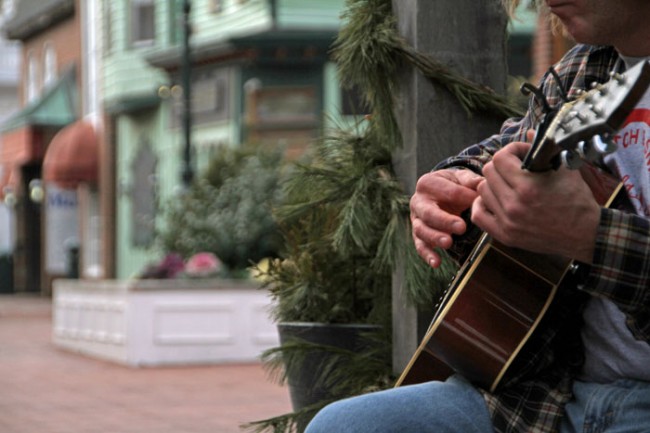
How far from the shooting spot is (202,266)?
1427 centimetres

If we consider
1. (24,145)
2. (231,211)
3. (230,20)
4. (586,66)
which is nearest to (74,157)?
(24,145)

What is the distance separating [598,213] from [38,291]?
120ft

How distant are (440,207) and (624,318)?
36 centimetres

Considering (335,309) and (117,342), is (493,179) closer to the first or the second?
(335,309)

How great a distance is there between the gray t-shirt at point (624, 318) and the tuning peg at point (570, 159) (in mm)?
387

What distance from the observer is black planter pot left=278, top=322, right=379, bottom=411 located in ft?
12.1

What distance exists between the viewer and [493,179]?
1.84 meters

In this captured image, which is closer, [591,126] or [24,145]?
[591,126]

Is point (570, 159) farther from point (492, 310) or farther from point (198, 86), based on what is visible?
point (198, 86)

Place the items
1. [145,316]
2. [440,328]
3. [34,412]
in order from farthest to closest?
[145,316]
[34,412]
[440,328]

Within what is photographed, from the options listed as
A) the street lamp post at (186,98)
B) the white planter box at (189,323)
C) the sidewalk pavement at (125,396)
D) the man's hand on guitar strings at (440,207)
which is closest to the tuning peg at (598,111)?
the man's hand on guitar strings at (440,207)

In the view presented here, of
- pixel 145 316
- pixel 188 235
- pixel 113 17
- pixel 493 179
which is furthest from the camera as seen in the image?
pixel 113 17

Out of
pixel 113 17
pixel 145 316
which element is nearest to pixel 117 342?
pixel 145 316

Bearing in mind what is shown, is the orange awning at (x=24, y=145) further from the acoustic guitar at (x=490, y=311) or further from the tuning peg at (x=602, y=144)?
the tuning peg at (x=602, y=144)
